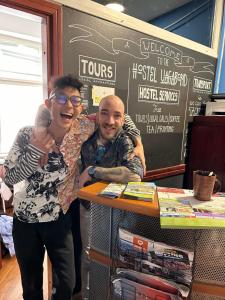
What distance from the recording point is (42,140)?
1.08 m

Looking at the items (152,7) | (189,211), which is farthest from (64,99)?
(152,7)

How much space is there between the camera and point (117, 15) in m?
1.79

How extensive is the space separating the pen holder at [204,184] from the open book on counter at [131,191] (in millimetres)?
154

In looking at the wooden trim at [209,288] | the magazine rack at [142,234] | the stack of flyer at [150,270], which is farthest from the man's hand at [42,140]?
the wooden trim at [209,288]

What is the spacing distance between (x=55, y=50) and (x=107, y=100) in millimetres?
612

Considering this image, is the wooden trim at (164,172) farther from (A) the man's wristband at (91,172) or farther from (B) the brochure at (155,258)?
(B) the brochure at (155,258)

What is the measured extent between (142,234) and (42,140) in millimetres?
590

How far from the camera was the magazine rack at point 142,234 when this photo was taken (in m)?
0.76

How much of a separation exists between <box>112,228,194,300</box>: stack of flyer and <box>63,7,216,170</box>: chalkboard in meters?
1.16

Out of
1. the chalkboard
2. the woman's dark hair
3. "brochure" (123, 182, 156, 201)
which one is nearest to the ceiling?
the chalkboard

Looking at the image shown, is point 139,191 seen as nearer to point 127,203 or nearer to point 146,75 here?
point 127,203

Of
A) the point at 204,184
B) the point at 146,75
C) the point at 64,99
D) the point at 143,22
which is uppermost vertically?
the point at 143,22

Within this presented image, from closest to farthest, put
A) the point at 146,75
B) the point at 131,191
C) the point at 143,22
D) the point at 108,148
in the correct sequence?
the point at 131,191 < the point at 108,148 < the point at 143,22 < the point at 146,75

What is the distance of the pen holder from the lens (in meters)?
0.82
